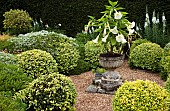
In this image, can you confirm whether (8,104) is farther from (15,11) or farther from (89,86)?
(15,11)

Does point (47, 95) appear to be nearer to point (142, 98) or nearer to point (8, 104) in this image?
point (8, 104)

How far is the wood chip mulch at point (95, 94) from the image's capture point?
21.4 ft

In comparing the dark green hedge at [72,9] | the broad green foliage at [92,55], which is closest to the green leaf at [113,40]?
the broad green foliage at [92,55]

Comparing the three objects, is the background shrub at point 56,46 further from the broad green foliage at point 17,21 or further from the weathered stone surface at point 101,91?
the broad green foliage at point 17,21

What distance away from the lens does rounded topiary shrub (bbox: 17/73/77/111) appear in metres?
5.46

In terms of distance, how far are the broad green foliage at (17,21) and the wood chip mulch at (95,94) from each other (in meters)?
3.58

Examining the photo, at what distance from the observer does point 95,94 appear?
7141 millimetres

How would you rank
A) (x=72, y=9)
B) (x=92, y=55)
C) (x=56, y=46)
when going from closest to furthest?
1. (x=56, y=46)
2. (x=92, y=55)
3. (x=72, y=9)

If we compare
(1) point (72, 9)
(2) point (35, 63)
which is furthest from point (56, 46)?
(1) point (72, 9)

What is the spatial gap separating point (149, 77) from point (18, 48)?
3151 millimetres

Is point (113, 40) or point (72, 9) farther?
point (72, 9)

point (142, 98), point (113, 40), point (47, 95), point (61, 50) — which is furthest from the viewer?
point (61, 50)

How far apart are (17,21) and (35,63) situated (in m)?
4.63

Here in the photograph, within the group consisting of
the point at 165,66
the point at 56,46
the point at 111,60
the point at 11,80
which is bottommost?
the point at 165,66
